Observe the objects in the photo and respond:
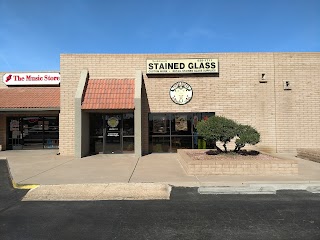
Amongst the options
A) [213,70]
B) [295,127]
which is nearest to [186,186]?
[213,70]

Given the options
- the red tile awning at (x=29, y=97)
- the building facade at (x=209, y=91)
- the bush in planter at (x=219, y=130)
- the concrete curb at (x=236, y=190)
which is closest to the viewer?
the concrete curb at (x=236, y=190)

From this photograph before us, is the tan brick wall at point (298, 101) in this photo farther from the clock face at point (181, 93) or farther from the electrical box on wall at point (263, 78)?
the clock face at point (181, 93)

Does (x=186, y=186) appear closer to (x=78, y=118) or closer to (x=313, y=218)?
(x=313, y=218)

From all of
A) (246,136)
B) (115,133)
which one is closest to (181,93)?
(115,133)

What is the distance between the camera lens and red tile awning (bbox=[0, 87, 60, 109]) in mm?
19094

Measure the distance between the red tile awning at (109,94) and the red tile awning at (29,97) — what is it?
320 centimetres

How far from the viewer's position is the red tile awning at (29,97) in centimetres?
1909

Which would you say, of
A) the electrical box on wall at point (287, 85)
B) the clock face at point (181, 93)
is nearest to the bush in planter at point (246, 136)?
the clock face at point (181, 93)

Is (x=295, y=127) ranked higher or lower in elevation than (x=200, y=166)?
higher

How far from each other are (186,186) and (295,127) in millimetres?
11919

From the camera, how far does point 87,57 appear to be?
1823cm

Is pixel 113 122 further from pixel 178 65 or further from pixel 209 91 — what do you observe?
pixel 209 91

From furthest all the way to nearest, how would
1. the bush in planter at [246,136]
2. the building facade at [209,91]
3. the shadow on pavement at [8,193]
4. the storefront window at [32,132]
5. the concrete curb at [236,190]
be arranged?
the storefront window at [32,132] → the building facade at [209,91] → the bush in planter at [246,136] → the concrete curb at [236,190] → the shadow on pavement at [8,193]

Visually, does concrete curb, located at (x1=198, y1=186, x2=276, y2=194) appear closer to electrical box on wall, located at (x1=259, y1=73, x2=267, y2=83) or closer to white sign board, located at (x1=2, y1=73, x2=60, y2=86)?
electrical box on wall, located at (x1=259, y1=73, x2=267, y2=83)
